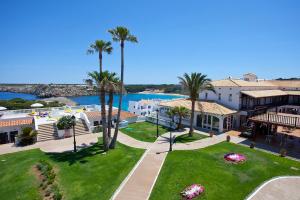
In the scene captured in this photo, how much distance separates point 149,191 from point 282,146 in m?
18.8

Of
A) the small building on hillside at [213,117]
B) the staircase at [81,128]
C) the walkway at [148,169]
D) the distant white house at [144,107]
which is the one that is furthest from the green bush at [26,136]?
the distant white house at [144,107]

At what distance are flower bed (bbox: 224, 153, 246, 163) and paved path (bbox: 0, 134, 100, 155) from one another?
16.3 meters

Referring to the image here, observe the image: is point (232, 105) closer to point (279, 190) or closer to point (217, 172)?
point (217, 172)

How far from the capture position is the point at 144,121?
38812mm

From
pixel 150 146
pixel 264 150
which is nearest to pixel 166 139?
pixel 150 146

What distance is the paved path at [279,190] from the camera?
46.6 ft

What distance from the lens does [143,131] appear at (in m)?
31.5

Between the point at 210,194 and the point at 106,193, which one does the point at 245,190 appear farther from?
the point at 106,193

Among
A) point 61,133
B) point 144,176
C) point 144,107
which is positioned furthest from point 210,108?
point 61,133

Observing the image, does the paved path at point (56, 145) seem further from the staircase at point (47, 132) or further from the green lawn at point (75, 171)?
the green lawn at point (75, 171)

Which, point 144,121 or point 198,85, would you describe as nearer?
point 198,85

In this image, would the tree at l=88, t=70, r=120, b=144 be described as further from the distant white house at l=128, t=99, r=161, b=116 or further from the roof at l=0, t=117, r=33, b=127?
the distant white house at l=128, t=99, r=161, b=116

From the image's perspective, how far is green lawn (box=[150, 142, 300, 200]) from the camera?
48.7ft

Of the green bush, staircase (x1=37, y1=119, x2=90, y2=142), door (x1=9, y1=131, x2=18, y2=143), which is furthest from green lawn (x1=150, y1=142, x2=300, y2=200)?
door (x1=9, y1=131, x2=18, y2=143)
